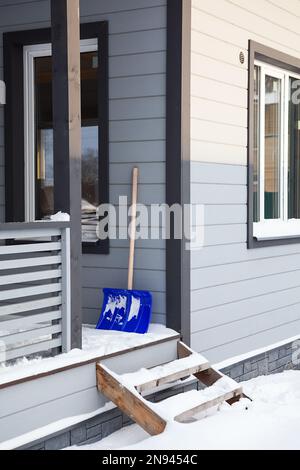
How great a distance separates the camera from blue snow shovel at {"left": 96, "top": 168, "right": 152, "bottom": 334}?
172 inches

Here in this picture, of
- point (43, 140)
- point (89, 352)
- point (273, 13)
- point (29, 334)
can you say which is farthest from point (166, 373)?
point (273, 13)

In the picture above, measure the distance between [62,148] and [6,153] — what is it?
147 cm

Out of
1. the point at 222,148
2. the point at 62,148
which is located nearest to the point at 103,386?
the point at 62,148

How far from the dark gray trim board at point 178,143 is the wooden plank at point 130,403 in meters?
0.86

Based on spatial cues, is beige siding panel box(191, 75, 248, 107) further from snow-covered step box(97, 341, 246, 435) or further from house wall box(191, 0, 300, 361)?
snow-covered step box(97, 341, 246, 435)

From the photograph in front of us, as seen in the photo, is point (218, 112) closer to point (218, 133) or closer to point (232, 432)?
point (218, 133)

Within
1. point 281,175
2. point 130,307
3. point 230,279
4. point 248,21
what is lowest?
point 130,307

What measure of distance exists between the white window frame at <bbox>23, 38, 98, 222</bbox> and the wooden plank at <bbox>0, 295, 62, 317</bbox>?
157 centimetres

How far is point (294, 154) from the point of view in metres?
6.20

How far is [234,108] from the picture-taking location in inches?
200

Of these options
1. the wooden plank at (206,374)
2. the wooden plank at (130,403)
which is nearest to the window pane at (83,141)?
the wooden plank at (206,374)

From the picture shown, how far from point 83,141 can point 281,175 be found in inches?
76.5

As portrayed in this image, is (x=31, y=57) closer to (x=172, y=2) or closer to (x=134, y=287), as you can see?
(x=172, y=2)
